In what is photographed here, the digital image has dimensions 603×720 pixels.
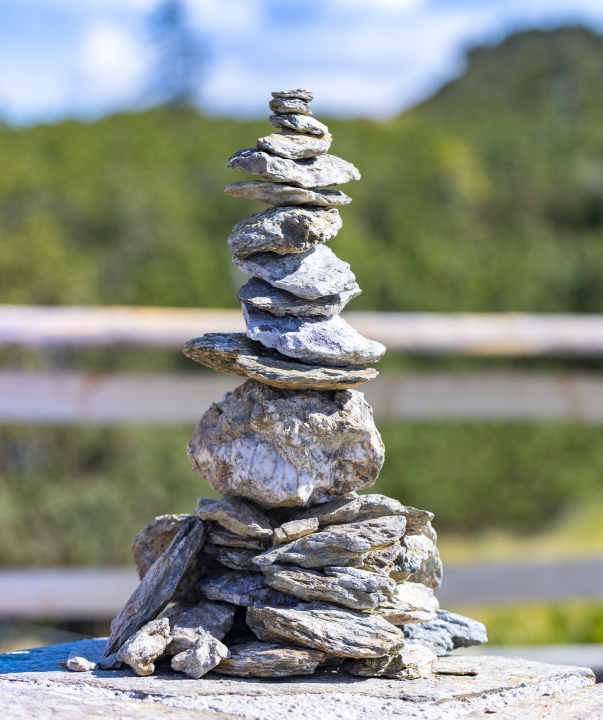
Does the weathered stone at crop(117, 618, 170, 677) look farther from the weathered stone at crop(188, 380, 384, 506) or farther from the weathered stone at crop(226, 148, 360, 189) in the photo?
the weathered stone at crop(226, 148, 360, 189)

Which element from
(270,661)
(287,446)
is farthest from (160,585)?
(287,446)

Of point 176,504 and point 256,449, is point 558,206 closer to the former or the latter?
point 176,504

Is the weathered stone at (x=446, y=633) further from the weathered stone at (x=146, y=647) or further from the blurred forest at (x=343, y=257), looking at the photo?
the blurred forest at (x=343, y=257)

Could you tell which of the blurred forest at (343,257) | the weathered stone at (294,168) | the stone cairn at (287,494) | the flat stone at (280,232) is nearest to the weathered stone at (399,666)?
the stone cairn at (287,494)

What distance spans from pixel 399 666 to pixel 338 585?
0.74ft

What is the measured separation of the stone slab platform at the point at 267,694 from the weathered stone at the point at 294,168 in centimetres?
97

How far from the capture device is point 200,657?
1656 mm

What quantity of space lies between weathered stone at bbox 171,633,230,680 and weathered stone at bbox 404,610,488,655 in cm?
48

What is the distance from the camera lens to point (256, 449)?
1.80 m

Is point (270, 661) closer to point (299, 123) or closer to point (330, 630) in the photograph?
point (330, 630)

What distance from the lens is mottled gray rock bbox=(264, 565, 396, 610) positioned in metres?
1.69

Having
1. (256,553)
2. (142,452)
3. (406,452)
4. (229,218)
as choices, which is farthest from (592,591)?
(229,218)

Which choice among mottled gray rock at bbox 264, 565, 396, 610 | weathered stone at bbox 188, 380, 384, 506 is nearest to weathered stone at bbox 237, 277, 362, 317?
weathered stone at bbox 188, 380, 384, 506

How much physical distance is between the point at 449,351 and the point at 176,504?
4077mm
